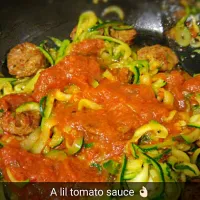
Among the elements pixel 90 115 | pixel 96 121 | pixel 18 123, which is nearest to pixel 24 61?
pixel 18 123

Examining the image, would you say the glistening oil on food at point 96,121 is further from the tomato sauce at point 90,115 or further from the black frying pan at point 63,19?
the black frying pan at point 63,19

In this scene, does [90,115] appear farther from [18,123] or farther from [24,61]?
[24,61]

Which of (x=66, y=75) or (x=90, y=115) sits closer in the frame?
(x=90, y=115)

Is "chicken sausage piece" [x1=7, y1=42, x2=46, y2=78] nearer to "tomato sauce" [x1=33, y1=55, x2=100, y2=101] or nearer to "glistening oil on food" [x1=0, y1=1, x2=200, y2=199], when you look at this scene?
"glistening oil on food" [x1=0, y1=1, x2=200, y2=199]

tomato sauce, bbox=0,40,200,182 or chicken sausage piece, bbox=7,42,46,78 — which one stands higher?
chicken sausage piece, bbox=7,42,46,78

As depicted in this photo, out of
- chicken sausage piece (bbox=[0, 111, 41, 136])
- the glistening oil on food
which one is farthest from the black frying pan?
chicken sausage piece (bbox=[0, 111, 41, 136])

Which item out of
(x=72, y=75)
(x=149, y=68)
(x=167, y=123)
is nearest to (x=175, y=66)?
(x=149, y=68)
